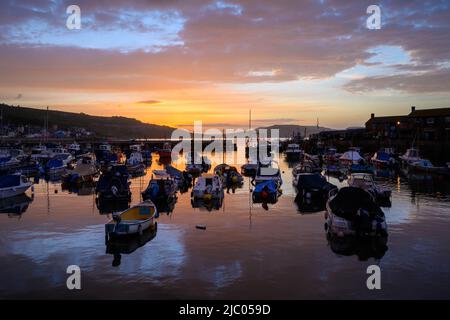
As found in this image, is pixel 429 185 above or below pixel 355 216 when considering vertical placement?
below

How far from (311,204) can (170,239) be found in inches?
695

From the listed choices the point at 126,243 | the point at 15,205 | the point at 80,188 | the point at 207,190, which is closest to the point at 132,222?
the point at 126,243

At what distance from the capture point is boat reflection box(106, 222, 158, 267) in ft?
75.7

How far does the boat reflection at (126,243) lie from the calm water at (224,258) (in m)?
0.18

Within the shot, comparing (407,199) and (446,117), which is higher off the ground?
(446,117)

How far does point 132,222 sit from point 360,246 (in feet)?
45.9

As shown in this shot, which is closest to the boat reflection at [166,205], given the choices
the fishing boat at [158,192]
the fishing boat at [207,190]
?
the fishing boat at [158,192]

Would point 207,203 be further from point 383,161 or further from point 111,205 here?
point 383,161

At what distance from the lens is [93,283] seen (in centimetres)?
1861

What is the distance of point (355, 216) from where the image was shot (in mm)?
25750

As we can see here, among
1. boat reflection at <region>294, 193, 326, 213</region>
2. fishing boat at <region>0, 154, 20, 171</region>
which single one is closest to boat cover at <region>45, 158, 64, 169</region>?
fishing boat at <region>0, 154, 20, 171</region>
